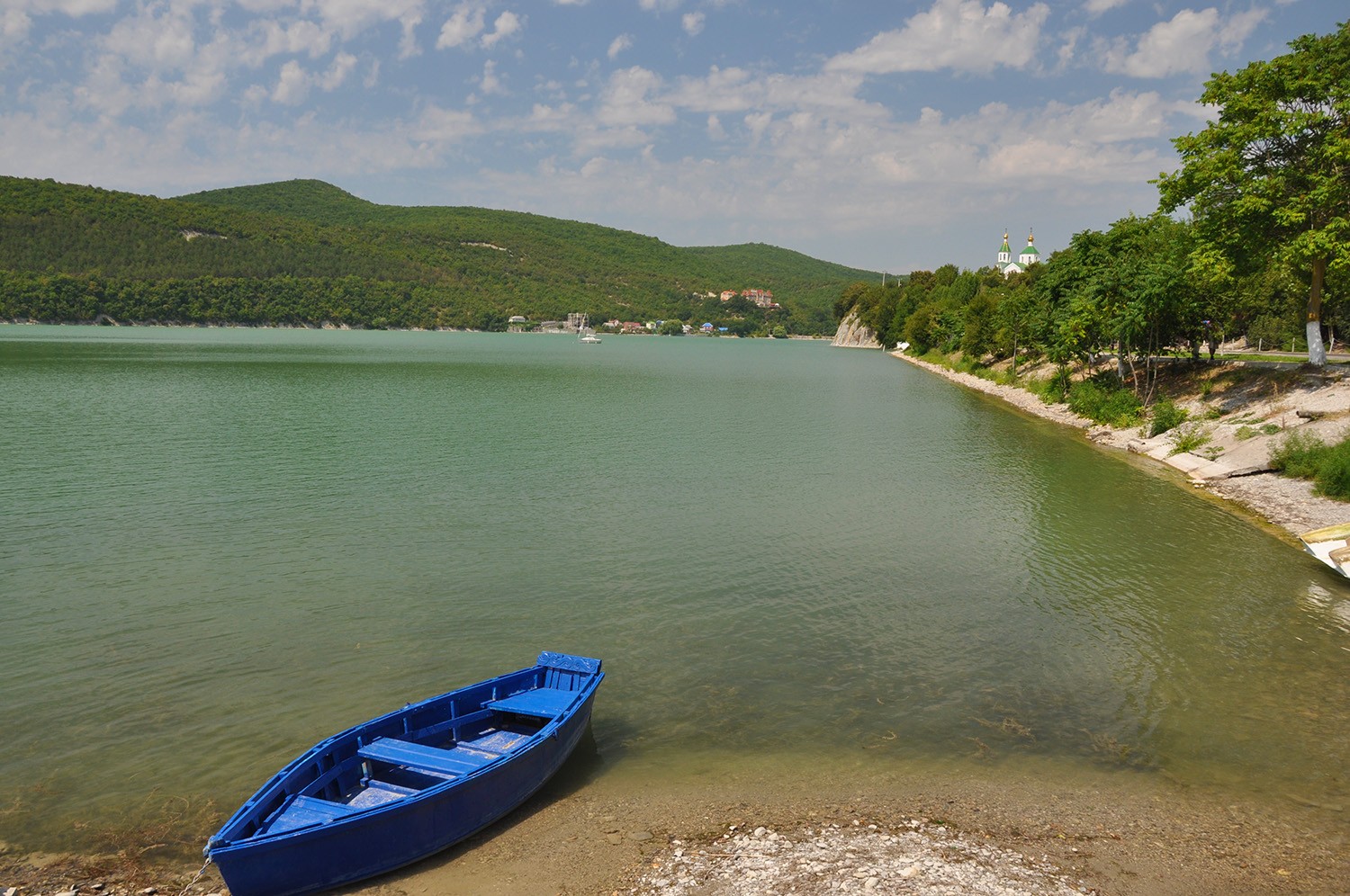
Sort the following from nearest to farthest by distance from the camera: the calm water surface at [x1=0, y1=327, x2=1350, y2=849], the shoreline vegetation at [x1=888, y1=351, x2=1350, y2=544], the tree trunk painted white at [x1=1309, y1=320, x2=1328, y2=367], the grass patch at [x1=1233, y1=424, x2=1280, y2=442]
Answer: the calm water surface at [x1=0, y1=327, x2=1350, y2=849] → the shoreline vegetation at [x1=888, y1=351, x2=1350, y2=544] → the grass patch at [x1=1233, y1=424, x2=1280, y2=442] → the tree trunk painted white at [x1=1309, y1=320, x2=1328, y2=367]

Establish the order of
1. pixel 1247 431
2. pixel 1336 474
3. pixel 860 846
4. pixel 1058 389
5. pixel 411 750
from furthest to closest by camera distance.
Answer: pixel 1058 389 → pixel 1247 431 → pixel 1336 474 → pixel 411 750 → pixel 860 846

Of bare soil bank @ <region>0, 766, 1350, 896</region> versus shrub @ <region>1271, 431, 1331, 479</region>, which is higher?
shrub @ <region>1271, 431, 1331, 479</region>

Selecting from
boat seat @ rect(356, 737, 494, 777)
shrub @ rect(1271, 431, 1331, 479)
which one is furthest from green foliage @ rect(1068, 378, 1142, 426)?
boat seat @ rect(356, 737, 494, 777)

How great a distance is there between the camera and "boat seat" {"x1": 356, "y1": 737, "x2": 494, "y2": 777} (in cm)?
1010

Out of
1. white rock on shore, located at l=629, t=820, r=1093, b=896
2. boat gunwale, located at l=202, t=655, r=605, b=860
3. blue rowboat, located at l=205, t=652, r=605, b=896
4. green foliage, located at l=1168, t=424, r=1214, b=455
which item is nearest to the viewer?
boat gunwale, located at l=202, t=655, r=605, b=860

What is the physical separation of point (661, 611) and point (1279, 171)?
3527 cm

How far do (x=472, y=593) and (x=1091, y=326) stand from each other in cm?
4473

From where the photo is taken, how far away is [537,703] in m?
11.9

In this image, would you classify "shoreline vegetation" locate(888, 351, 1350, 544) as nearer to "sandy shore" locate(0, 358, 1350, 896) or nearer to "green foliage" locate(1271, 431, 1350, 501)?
"green foliage" locate(1271, 431, 1350, 501)

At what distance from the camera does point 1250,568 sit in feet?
70.6

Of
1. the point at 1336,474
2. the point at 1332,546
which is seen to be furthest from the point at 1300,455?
the point at 1332,546

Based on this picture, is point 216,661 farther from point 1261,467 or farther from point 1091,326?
point 1091,326

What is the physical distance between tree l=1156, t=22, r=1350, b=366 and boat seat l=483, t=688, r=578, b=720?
116ft

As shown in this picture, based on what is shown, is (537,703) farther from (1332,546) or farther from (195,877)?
(1332,546)
